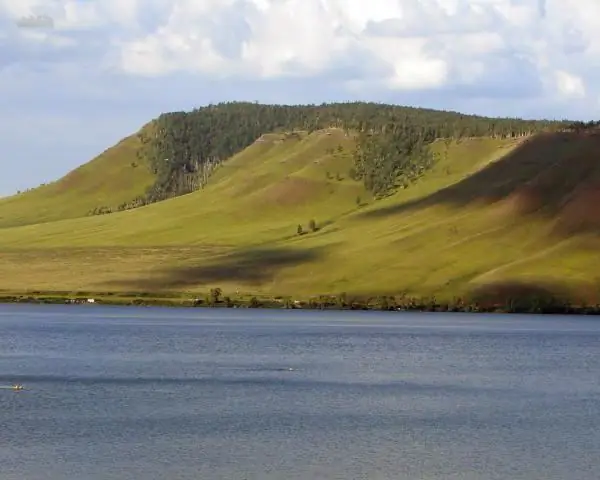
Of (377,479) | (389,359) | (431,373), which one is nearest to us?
(377,479)

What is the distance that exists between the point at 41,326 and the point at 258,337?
28716 millimetres

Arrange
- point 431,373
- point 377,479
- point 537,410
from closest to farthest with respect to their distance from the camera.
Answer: point 377,479 < point 537,410 < point 431,373

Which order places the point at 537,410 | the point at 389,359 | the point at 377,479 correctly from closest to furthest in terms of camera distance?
the point at 377,479 → the point at 537,410 → the point at 389,359

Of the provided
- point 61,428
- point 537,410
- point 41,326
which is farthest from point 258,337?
point 61,428

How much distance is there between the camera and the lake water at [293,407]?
6334 cm

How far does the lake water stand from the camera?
63344 millimetres

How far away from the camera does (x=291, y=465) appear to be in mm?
62625

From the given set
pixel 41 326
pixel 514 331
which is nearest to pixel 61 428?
pixel 41 326

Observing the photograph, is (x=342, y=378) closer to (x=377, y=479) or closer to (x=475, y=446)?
(x=475, y=446)

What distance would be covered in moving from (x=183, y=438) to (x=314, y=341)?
7611 cm

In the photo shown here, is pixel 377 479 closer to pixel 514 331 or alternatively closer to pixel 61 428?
pixel 61 428

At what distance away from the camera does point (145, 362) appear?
379 ft

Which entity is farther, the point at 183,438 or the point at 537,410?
the point at 537,410

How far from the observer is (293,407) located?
8488 centimetres
